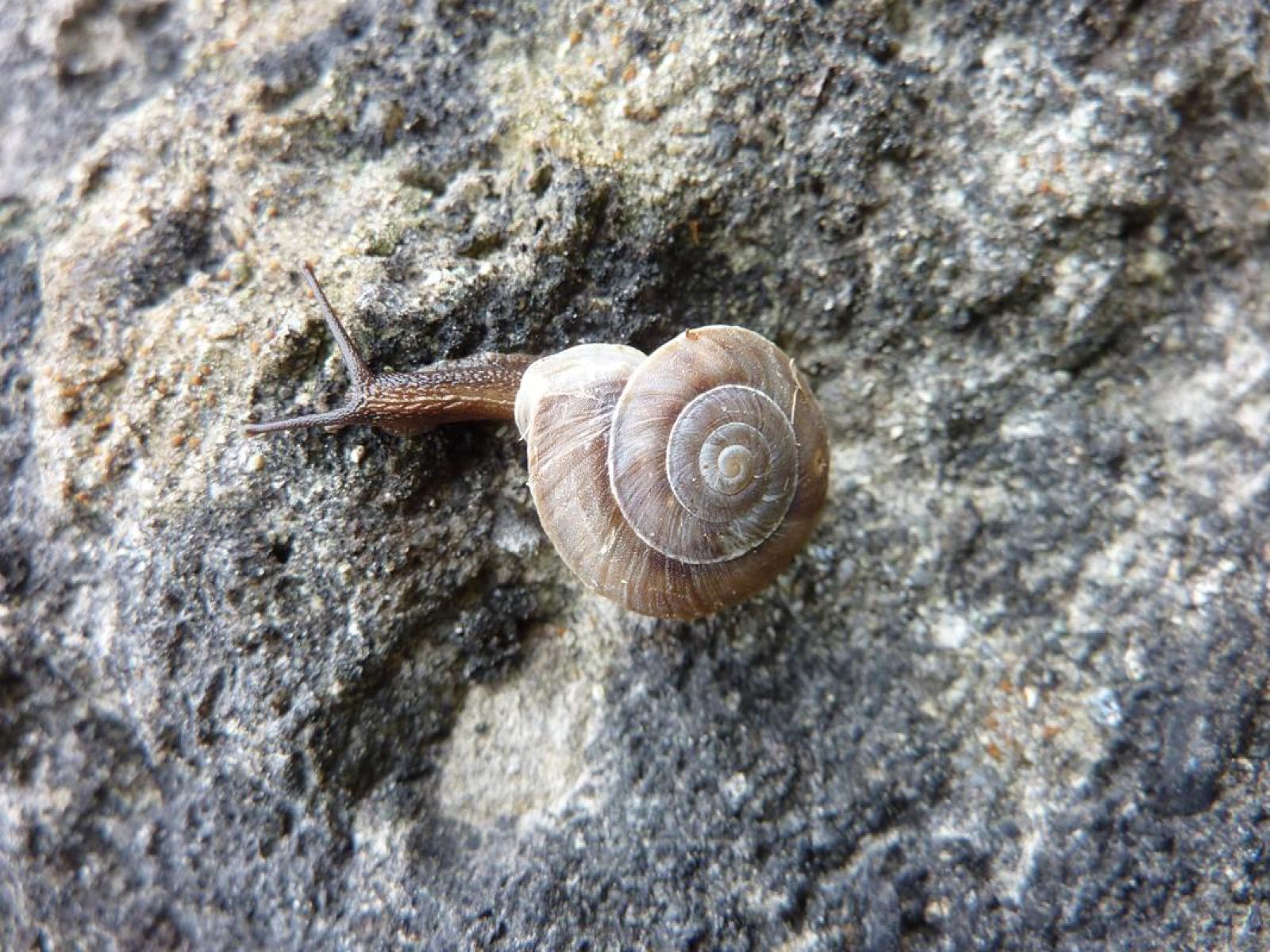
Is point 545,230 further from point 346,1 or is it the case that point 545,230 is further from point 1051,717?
point 1051,717

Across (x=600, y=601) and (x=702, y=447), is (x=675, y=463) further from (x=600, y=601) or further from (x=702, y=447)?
(x=600, y=601)

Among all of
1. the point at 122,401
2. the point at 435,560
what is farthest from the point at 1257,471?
the point at 122,401

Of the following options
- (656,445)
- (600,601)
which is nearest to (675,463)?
(656,445)

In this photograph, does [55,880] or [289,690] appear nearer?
[289,690]

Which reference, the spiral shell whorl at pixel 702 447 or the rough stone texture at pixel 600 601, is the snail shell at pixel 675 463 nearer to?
the spiral shell whorl at pixel 702 447

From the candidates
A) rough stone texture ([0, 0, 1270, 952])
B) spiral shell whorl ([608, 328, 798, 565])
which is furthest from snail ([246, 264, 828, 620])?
rough stone texture ([0, 0, 1270, 952])

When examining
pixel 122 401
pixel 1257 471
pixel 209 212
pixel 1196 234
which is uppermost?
pixel 209 212
